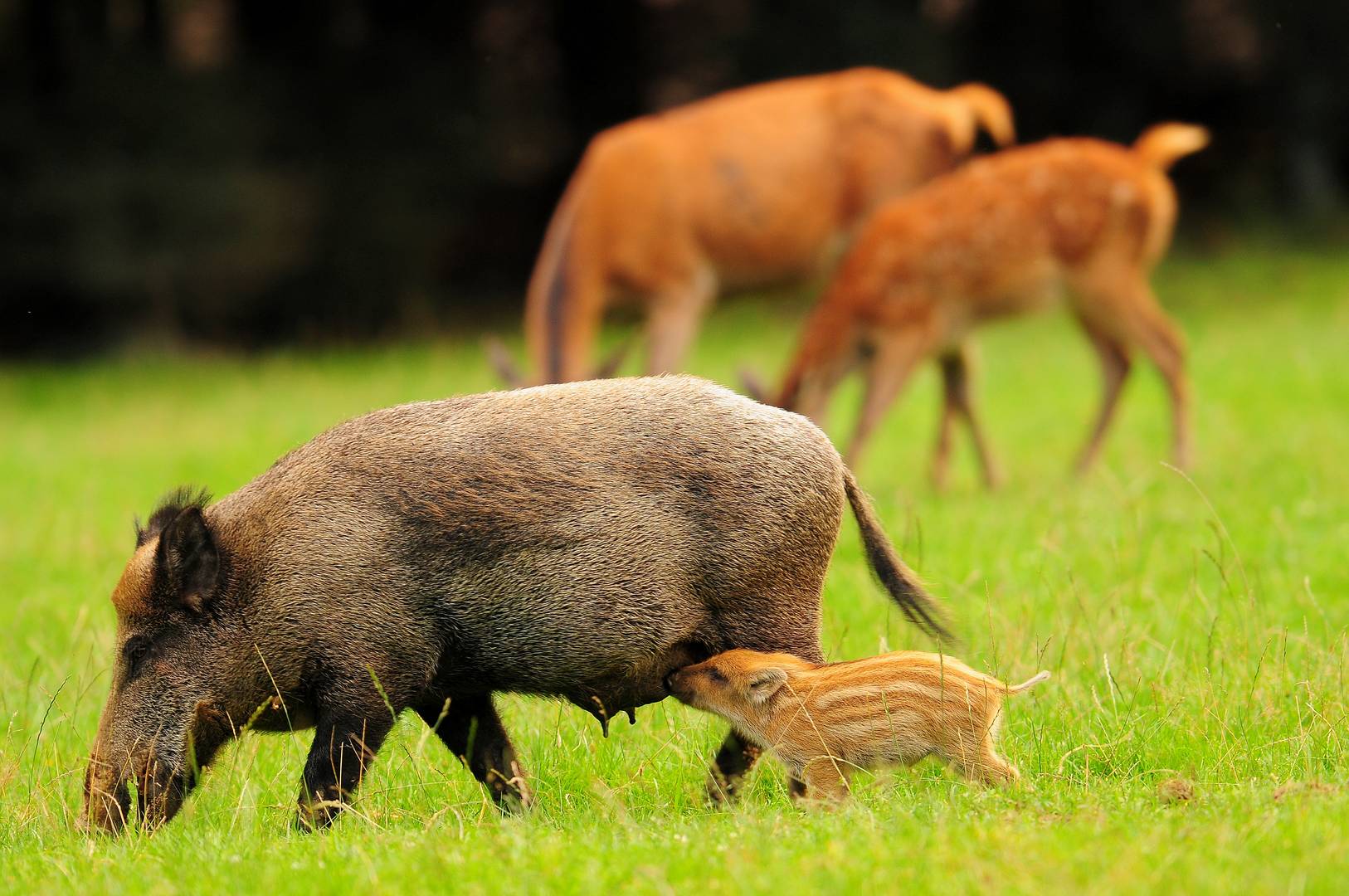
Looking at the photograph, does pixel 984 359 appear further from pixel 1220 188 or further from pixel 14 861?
pixel 14 861

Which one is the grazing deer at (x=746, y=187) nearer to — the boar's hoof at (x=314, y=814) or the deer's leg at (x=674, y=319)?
the deer's leg at (x=674, y=319)

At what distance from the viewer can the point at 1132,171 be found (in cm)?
→ 978

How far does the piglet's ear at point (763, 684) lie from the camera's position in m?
4.17

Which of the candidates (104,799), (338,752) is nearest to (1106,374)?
(338,752)

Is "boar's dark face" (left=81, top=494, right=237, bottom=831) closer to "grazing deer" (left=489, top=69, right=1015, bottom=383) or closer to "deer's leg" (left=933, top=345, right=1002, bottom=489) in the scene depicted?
"deer's leg" (left=933, top=345, right=1002, bottom=489)

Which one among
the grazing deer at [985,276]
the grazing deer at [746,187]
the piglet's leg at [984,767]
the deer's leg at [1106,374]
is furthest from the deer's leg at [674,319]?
the piglet's leg at [984,767]

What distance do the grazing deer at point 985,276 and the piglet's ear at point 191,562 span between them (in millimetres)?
5328

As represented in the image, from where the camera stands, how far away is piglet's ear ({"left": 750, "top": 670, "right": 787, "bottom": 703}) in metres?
4.17

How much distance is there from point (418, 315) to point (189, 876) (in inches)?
653

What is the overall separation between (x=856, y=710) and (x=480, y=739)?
3.56ft

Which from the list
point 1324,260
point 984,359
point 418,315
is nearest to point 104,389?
point 418,315

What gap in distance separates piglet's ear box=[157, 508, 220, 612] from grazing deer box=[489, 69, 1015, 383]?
721 cm

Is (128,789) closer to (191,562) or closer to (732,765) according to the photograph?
(191,562)

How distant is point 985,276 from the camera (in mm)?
9555
